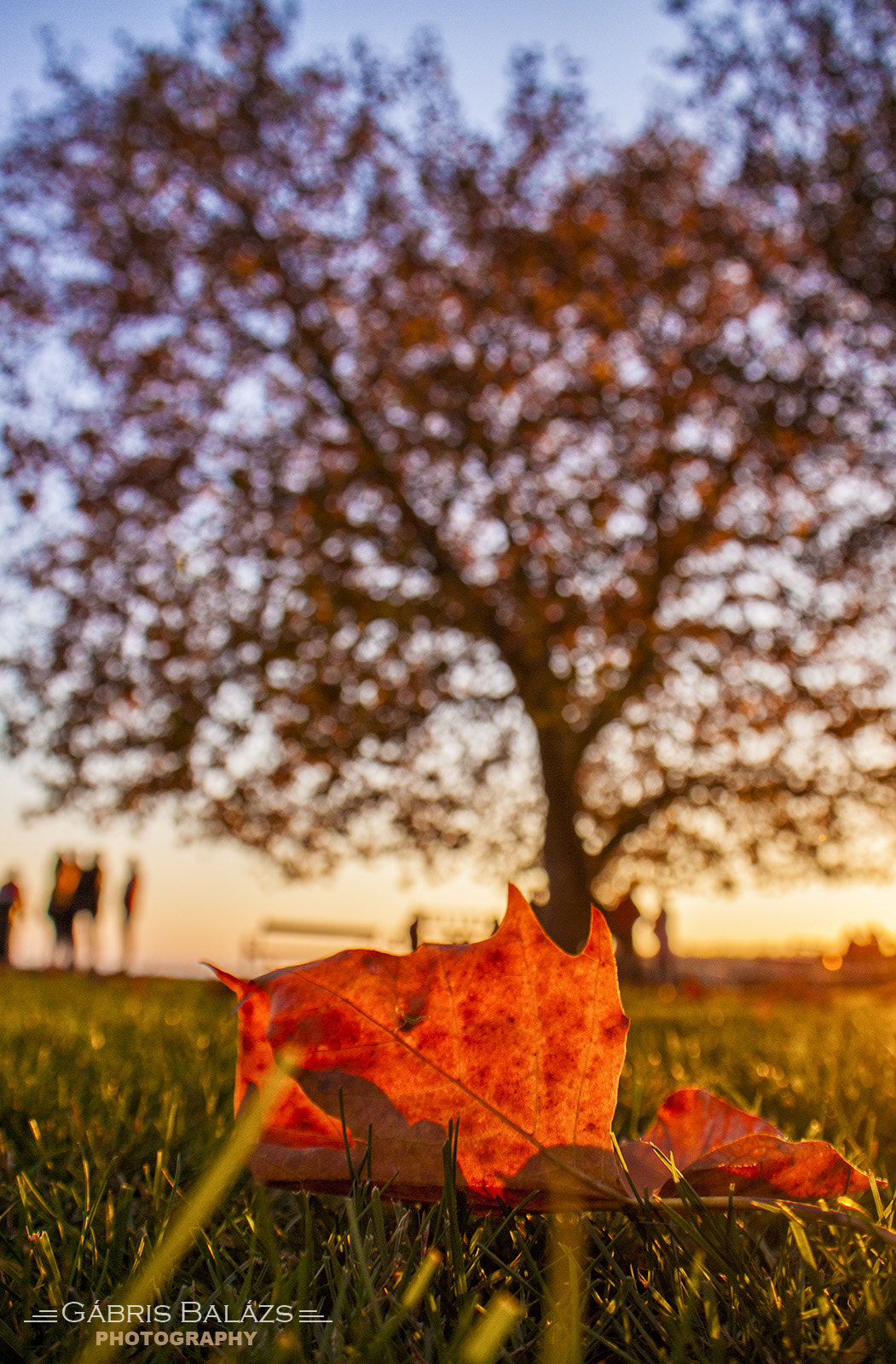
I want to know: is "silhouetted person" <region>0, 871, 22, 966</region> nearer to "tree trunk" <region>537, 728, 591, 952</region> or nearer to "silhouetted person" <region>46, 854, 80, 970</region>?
"silhouetted person" <region>46, 854, 80, 970</region>

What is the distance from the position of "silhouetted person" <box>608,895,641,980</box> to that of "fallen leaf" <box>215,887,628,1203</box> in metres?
17.5

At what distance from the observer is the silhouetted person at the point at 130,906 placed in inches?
733

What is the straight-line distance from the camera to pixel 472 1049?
2.50ft

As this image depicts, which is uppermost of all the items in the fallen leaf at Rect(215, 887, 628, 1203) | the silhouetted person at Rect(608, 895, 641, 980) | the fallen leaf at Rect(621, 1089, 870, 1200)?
the fallen leaf at Rect(215, 887, 628, 1203)

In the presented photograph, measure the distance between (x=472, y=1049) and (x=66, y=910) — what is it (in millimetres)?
19098

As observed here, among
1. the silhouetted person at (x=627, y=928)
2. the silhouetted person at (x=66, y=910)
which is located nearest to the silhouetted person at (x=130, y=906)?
the silhouetted person at (x=66, y=910)

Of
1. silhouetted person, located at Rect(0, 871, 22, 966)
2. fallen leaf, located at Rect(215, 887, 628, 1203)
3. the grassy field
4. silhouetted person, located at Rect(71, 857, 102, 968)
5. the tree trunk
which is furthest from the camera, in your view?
silhouetted person, located at Rect(0, 871, 22, 966)

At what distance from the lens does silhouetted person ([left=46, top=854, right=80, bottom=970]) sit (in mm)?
17719

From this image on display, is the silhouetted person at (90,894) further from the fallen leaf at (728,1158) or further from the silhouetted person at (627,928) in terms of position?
the fallen leaf at (728,1158)

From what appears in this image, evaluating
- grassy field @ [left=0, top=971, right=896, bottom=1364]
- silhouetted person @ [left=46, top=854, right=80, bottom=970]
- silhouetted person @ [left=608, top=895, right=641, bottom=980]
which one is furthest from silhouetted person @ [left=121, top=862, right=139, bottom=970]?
grassy field @ [left=0, top=971, right=896, bottom=1364]

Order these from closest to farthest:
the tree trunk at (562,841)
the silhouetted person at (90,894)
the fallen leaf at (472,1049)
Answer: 1. the fallen leaf at (472,1049)
2. the tree trunk at (562,841)
3. the silhouetted person at (90,894)

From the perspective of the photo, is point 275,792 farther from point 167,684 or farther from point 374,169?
point 374,169

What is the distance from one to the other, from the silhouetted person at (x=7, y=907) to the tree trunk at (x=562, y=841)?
13.2 m

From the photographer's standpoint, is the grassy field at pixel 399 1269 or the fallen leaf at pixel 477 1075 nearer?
the grassy field at pixel 399 1269
